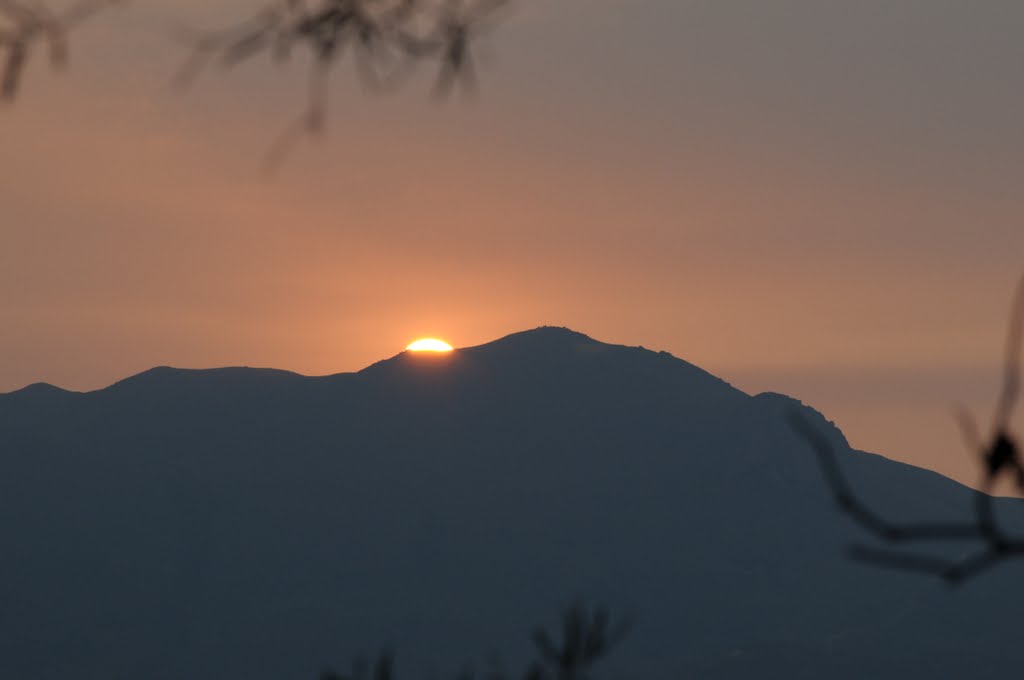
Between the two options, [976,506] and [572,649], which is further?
[572,649]

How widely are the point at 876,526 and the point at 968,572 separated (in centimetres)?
21

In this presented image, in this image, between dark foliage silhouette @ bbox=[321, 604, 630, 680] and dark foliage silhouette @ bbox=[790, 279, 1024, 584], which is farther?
dark foliage silhouette @ bbox=[321, 604, 630, 680]

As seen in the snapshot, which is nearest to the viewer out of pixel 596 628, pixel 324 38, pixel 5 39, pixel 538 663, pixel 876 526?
pixel 876 526

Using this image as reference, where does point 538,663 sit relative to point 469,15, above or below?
below

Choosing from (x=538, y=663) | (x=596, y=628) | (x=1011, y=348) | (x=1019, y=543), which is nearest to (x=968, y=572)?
(x=1019, y=543)

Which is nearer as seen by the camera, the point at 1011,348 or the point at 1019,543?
the point at 1011,348

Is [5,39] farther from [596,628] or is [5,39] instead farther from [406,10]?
[596,628]

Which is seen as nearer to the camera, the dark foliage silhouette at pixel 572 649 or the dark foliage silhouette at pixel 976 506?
the dark foliage silhouette at pixel 976 506

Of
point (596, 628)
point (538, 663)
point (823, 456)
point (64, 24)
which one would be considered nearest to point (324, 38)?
point (64, 24)

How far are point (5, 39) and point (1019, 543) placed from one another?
405cm

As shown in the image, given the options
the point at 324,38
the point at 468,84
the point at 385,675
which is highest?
the point at 324,38

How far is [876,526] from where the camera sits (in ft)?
9.84

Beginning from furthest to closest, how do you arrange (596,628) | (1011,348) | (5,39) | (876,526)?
1. (596,628)
2. (5,39)
3. (876,526)
4. (1011,348)

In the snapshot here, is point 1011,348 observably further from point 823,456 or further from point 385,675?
point 385,675
